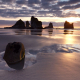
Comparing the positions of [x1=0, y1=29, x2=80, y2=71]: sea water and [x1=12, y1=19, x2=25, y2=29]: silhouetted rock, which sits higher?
[x1=12, y1=19, x2=25, y2=29]: silhouetted rock

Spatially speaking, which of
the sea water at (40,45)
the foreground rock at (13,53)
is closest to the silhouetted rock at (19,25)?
the sea water at (40,45)

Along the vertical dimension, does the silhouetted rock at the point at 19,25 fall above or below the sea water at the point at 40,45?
above

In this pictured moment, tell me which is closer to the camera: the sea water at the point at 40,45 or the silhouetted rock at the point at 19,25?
the sea water at the point at 40,45

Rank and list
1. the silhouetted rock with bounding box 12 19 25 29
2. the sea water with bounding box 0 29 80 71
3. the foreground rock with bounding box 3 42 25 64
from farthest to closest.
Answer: the silhouetted rock with bounding box 12 19 25 29
the sea water with bounding box 0 29 80 71
the foreground rock with bounding box 3 42 25 64

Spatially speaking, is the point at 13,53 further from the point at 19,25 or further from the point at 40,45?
the point at 19,25

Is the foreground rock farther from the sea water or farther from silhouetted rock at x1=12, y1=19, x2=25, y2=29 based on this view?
silhouetted rock at x1=12, y1=19, x2=25, y2=29

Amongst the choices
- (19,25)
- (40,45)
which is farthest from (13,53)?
(19,25)

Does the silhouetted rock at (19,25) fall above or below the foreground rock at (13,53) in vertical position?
above

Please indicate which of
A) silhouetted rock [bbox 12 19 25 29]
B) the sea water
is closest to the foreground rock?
the sea water

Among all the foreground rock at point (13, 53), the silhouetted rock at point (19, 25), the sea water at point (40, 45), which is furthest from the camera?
the silhouetted rock at point (19, 25)

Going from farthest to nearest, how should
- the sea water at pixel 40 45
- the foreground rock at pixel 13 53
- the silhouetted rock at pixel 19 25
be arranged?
the silhouetted rock at pixel 19 25 → the sea water at pixel 40 45 → the foreground rock at pixel 13 53

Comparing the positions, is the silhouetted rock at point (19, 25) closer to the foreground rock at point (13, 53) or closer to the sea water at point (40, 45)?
the sea water at point (40, 45)

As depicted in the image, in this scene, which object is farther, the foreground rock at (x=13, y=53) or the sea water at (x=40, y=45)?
the sea water at (x=40, y=45)

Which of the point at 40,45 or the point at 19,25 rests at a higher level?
the point at 19,25
